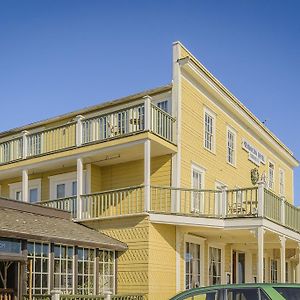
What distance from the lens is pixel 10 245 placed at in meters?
15.8

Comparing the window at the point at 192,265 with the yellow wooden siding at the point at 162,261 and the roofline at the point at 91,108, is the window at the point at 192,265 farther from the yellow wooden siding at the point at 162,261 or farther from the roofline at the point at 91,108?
the roofline at the point at 91,108

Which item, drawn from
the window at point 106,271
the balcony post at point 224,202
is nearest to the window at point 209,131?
the balcony post at point 224,202

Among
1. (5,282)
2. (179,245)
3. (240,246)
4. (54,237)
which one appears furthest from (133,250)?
(240,246)

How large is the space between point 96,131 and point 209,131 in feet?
17.6

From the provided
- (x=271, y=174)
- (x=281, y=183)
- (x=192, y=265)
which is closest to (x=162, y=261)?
(x=192, y=265)

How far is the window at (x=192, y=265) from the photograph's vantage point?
71.5ft

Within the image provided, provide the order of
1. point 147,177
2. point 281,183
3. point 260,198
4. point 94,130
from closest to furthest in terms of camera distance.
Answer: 1. point 147,177
2. point 260,198
3. point 94,130
4. point 281,183

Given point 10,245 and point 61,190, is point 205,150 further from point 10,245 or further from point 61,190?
point 10,245

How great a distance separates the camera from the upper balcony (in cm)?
2000

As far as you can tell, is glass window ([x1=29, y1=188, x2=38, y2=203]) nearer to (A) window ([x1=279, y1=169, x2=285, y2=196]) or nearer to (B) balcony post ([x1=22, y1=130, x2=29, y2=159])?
(B) balcony post ([x1=22, y1=130, x2=29, y2=159])

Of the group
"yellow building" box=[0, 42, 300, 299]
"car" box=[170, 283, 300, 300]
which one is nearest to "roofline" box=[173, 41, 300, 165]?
"yellow building" box=[0, 42, 300, 299]

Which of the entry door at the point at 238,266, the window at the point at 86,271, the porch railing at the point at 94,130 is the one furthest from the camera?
the entry door at the point at 238,266

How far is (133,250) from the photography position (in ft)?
63.7

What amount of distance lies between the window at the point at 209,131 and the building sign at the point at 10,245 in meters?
10.2
